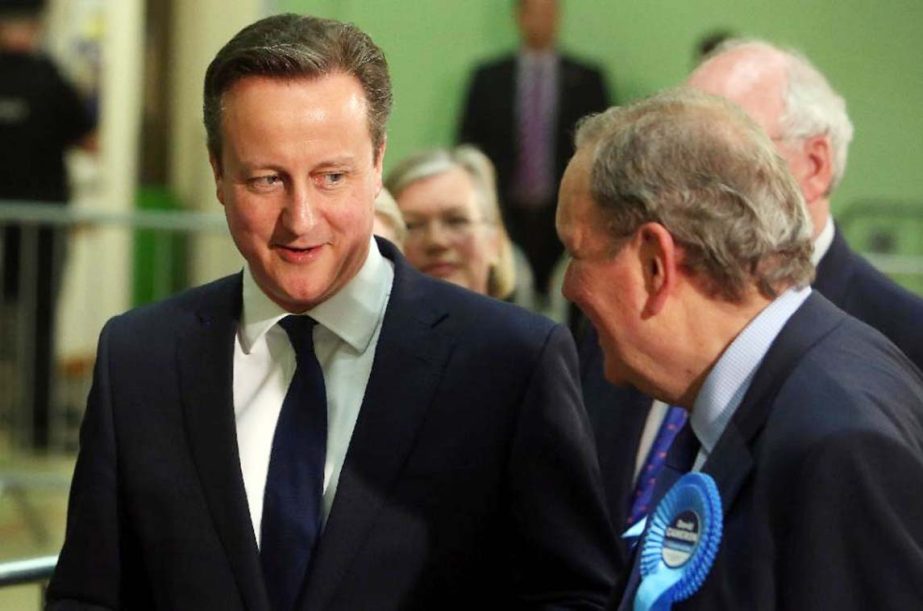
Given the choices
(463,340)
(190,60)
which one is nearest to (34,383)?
(190,60)

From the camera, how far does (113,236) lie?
344 inches

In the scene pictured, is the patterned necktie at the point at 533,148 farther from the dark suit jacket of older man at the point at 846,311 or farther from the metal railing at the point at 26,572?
the metal railing at the point at 26,572

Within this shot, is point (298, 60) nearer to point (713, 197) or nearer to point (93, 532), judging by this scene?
point (713, 197)

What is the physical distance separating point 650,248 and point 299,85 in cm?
51

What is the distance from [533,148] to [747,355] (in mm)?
5817

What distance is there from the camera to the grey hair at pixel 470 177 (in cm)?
433

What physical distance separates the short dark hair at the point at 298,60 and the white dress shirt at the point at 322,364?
0.69 ft

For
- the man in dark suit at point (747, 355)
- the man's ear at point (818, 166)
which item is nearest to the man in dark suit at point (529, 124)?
the man's ear at point (818, 166)

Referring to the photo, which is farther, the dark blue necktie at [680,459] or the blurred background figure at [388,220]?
the blurred background figure at [388,220]

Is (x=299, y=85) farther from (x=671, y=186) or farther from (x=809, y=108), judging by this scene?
(x=809, y=108)

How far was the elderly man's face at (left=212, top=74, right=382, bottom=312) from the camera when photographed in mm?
2371

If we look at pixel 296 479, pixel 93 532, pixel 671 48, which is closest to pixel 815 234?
pixel 296 479

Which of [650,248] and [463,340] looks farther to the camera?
[463,340]

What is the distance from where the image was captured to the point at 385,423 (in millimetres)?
2438
